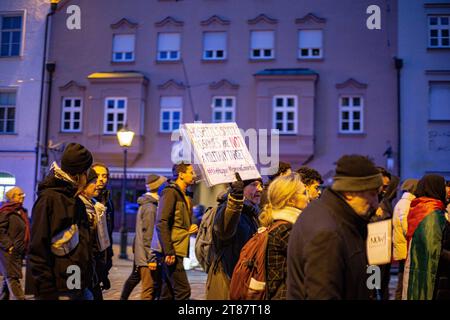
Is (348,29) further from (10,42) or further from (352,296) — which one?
(352,296)

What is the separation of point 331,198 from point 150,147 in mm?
18640

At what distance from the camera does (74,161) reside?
12.8 feet

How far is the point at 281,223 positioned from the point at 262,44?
18.3 m

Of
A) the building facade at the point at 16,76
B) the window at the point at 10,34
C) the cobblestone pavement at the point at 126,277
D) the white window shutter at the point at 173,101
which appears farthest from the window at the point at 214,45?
the window at the point at 10,34

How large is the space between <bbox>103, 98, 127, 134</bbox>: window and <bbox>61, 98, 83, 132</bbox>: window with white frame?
142 cm

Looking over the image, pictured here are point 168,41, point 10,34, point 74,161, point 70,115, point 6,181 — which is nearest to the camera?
point 74,161

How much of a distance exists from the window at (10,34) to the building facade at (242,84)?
454 inches

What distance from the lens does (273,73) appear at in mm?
20641

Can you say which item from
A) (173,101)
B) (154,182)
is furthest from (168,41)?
(154,182)

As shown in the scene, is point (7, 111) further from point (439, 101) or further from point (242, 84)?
point (242, 84)

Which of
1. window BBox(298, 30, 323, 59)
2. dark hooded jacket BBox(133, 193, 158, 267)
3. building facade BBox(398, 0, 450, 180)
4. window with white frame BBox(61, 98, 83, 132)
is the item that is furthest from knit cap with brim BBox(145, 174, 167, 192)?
window BBox(298, 30, 323, 59)

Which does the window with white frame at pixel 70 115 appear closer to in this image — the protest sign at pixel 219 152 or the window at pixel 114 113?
the window at pixel 114 113

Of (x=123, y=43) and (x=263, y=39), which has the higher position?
(x=263, y=39)

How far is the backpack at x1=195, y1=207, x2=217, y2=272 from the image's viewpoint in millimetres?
4543
